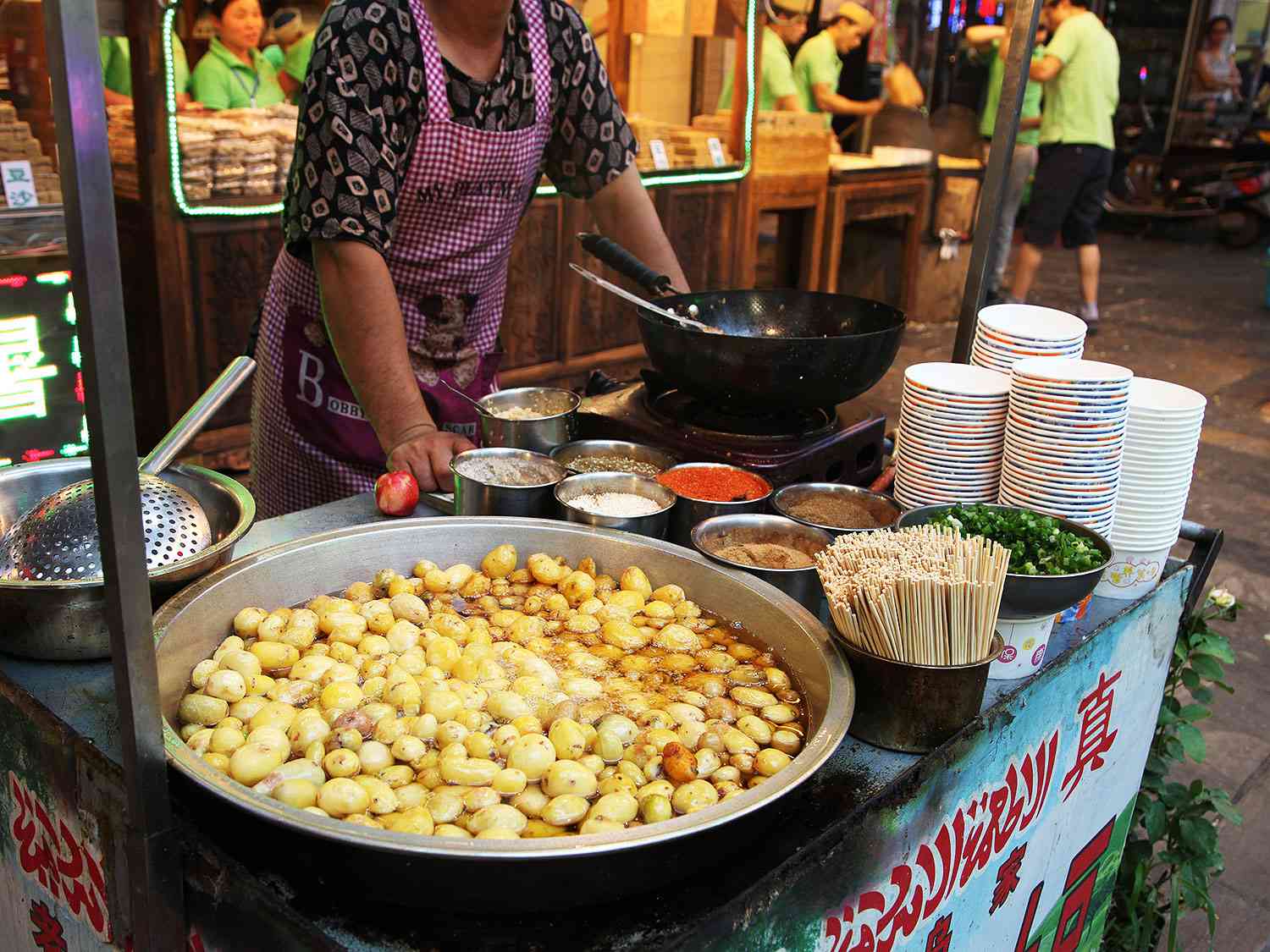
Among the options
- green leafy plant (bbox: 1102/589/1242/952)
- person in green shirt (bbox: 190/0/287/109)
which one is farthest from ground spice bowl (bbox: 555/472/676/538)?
person in green shirt (bbox: 190/0/287/109)

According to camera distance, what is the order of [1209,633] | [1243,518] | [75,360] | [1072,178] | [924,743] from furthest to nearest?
1. [1072,178]
2. [1243,518]
3. [75,360]
4. [1209,633]
5. [924,743]

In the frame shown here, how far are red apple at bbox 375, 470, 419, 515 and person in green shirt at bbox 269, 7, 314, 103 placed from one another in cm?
A: 451

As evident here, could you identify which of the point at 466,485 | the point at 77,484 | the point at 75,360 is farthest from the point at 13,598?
the point at 75,360

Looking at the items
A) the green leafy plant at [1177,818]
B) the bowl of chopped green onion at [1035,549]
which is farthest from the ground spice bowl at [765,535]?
the green leafy plant at [1177,818]

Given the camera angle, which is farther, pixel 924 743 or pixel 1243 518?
pixel 1243 518

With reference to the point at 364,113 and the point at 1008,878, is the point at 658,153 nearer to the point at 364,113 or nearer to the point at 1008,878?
the point at 364,113

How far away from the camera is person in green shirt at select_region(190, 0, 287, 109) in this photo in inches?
195

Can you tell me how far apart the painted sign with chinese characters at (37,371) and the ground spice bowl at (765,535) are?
9.60 ft

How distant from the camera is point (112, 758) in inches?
47.3

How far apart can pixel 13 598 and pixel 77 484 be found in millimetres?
218

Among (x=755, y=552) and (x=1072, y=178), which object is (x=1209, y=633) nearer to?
(x=755, y=552)

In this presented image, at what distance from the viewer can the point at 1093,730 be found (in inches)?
69.4

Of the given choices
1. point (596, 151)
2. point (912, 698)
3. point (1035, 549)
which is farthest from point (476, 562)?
point (596, 151)

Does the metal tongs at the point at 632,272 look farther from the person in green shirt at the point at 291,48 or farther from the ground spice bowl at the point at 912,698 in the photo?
the person in green shirt at the point at 291,48
